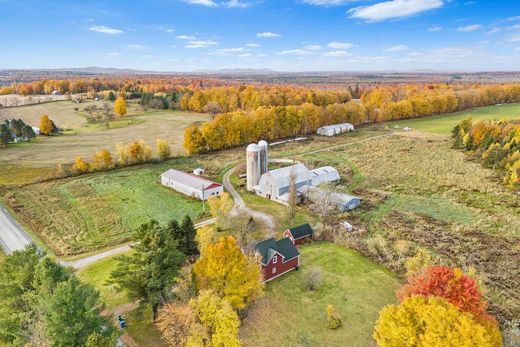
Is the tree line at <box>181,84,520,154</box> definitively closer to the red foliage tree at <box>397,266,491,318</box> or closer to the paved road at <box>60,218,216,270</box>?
the paved road at <box>60,218,216,270</box>

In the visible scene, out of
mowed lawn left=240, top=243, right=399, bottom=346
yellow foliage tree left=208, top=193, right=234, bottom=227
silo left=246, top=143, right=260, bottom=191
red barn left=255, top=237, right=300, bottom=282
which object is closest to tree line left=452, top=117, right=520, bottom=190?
mowed lawn left=240, top=243, right=399, bottom=346

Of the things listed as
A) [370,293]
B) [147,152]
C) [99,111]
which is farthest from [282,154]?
[99,111]

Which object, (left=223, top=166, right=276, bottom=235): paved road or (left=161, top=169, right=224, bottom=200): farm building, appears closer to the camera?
(left=223, top=166, right=276, bottom=235): paved road

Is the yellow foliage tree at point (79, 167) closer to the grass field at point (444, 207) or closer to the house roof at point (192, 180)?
the house roof at point (192, 180)

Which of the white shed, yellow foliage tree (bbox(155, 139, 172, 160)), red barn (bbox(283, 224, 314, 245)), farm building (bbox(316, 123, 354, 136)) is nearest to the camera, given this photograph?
red barn (bbox(283, 224, 314, 245))

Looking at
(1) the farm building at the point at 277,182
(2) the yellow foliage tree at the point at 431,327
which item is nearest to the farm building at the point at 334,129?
(1) the farm building at the point at 277,182

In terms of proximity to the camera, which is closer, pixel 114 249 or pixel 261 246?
pixel 261 246

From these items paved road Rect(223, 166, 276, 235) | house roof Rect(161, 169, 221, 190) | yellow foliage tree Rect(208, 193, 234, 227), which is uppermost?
yellow foliage tree Rect(208, 193, 234, 227)

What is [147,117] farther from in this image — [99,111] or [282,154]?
[282,154]
